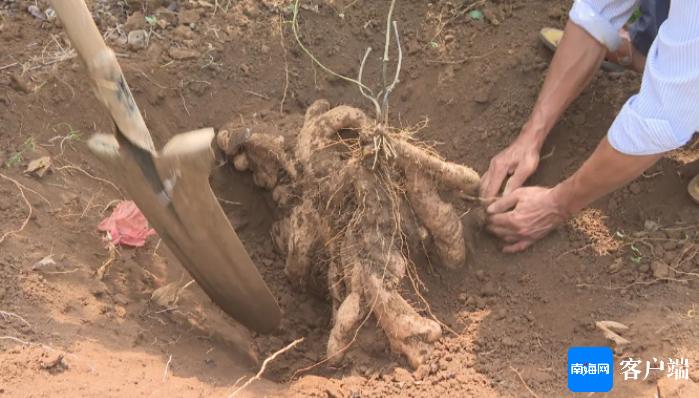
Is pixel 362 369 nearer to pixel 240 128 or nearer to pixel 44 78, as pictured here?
pixel 240 128

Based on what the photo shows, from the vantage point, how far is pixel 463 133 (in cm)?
273

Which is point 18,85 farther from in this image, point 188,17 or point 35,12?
point 188,17

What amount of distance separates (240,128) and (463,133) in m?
0.95

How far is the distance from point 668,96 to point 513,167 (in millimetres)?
834

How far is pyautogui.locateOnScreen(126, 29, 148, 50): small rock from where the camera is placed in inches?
107

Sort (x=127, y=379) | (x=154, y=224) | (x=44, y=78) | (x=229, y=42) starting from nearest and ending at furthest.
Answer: (x=127, y=379) → (x=154, y=224) → (x=44, y=78) → (x=229, y=42)

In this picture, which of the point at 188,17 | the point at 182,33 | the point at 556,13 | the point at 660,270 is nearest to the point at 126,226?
the point at 182,33

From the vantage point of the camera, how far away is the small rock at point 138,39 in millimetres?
2709

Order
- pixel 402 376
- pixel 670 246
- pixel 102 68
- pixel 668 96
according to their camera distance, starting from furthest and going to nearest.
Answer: pixel 670 246
pixel 402 376
pixel 668 96
pixel 102 68

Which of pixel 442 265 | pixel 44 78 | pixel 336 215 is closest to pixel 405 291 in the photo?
pixel 442 265

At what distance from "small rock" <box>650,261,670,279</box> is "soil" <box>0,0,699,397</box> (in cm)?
3

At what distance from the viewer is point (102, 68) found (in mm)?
1590
